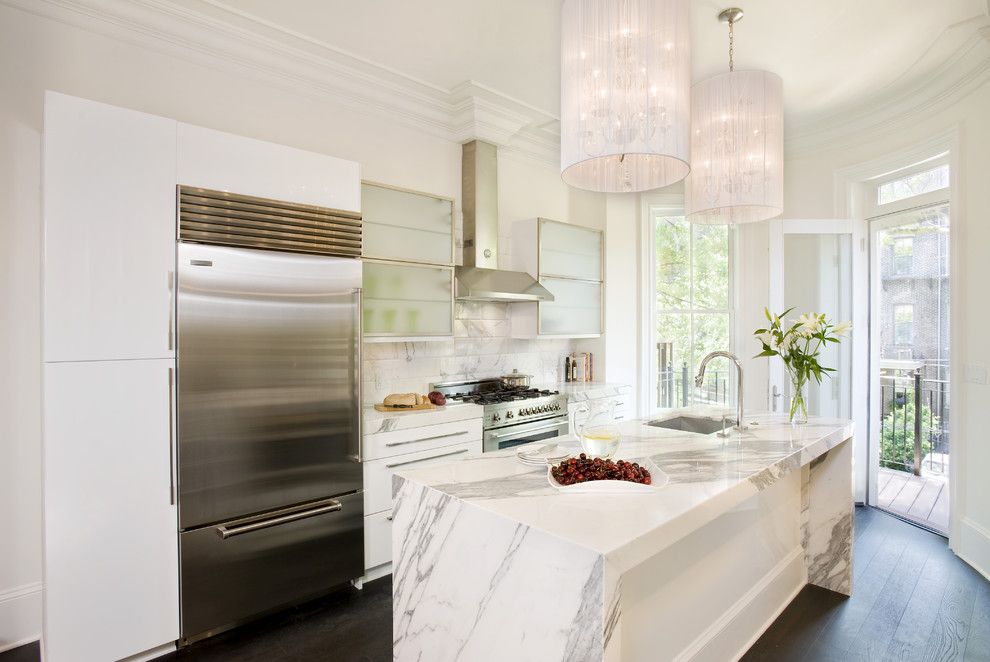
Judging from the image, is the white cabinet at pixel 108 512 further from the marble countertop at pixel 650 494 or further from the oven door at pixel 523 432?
the oven door at pixel 523 432

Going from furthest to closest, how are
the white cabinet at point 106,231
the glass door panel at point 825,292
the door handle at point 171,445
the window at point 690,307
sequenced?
the window at point 690,307, the glass door panel at point 825,292, the door handle at point 171,445, the white cabinet at point 106,231

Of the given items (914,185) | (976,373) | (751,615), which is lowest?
(751,615)

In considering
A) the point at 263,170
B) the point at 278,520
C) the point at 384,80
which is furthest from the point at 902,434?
the point at 263,170

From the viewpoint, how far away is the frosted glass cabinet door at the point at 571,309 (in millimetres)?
4152

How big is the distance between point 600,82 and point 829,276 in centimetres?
333

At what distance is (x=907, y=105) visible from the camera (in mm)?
3564

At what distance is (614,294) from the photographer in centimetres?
464

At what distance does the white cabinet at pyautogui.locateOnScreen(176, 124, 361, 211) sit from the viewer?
7.41ft

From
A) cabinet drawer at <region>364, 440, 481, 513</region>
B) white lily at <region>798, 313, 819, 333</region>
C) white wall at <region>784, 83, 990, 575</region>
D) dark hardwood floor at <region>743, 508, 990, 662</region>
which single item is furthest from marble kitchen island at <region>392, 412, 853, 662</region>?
white wall at <region>784, 83, 990, 575</region>

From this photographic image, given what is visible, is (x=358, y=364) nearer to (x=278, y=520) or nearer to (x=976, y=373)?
(x=278, y=520)

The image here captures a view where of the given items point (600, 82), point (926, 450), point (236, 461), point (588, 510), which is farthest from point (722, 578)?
point (926, 450)

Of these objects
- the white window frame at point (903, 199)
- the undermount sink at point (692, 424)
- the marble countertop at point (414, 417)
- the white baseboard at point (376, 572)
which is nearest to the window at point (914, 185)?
the white window frame at point (903, 199)

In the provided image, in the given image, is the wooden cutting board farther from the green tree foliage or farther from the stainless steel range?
the green tree foliage

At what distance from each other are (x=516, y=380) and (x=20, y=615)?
10.1 ft
